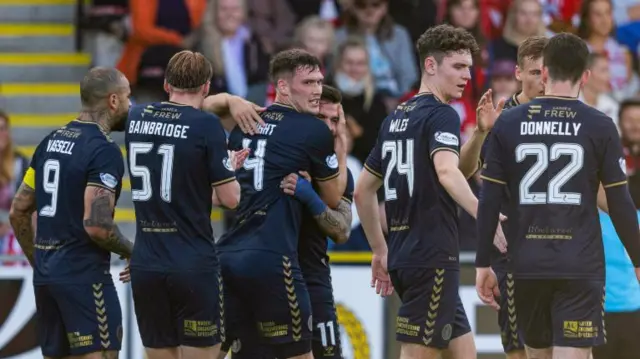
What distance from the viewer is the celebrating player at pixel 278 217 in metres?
9.41

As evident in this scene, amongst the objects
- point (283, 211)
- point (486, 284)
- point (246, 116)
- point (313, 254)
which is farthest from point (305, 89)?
point (486, 284)

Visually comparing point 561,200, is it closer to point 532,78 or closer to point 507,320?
point 507,320

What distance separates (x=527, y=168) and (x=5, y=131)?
764cm

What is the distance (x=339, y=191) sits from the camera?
970 centimetres

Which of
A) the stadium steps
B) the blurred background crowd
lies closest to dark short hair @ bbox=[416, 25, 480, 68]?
the blurred background crowd

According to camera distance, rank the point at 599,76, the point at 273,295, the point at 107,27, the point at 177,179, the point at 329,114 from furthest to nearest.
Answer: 1. the point at 107,27
2. the point at 599,76
3. the point at 329,114
4. the point at 273,295
5. the point at 177,179

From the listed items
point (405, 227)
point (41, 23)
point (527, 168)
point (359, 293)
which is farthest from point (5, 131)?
point (527, 168)

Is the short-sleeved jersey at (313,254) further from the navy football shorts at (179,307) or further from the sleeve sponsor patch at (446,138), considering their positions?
the sleeve sponsor patch at (446,138)

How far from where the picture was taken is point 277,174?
31.1 feet

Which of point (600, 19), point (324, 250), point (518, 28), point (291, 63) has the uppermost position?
point (600, 19)

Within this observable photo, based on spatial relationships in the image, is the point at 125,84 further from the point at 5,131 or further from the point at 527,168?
the point at 5,131

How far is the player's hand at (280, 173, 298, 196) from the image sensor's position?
944 centimetres

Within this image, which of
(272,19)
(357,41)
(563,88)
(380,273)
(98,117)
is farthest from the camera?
(272,19)

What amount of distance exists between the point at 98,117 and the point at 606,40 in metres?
8.21
